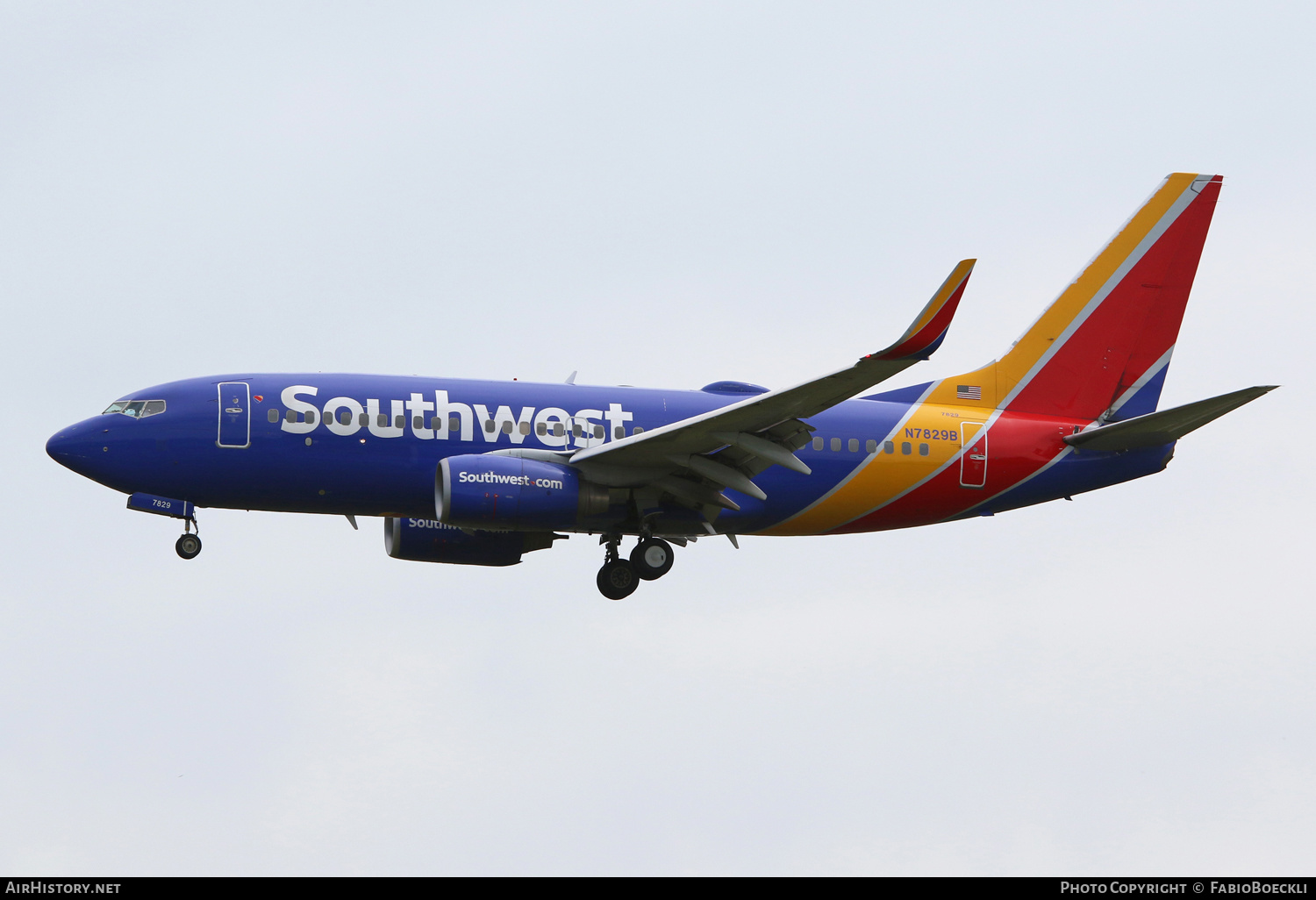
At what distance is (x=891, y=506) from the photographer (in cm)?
3366

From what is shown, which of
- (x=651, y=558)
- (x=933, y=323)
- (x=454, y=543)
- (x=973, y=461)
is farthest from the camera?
(x=454, y=543)

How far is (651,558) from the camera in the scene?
107 ft

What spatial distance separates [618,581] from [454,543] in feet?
15.2

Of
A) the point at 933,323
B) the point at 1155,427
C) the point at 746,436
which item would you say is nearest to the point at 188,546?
the point at 746,436

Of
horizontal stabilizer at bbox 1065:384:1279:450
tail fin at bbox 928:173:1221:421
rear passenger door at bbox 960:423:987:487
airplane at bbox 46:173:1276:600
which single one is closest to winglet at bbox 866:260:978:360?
airplane at bbox 46:173:1276:600

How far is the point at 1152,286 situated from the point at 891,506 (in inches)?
360

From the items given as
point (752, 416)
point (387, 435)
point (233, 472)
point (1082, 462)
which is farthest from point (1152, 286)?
point (233, 472)

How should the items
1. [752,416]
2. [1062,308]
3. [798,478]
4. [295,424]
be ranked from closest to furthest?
[752,416] → [295,424] → [798,478] → [1062,308]

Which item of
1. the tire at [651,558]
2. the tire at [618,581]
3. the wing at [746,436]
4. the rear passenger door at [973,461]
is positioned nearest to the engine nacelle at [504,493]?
the wing at [746,436]

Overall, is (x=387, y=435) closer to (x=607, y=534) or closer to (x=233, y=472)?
(x=233, y=472)

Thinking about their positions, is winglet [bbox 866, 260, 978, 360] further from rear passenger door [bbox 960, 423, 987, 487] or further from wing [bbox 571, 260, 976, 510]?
rear passenger door [bbox 960, 423, 987, 487]

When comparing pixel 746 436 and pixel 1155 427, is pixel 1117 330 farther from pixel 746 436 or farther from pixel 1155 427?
pixel 746 436

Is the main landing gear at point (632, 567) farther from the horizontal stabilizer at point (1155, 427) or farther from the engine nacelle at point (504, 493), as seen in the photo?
the horizontal stabilizer at point (1155, 427)

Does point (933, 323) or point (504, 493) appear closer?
point (933, 323)
